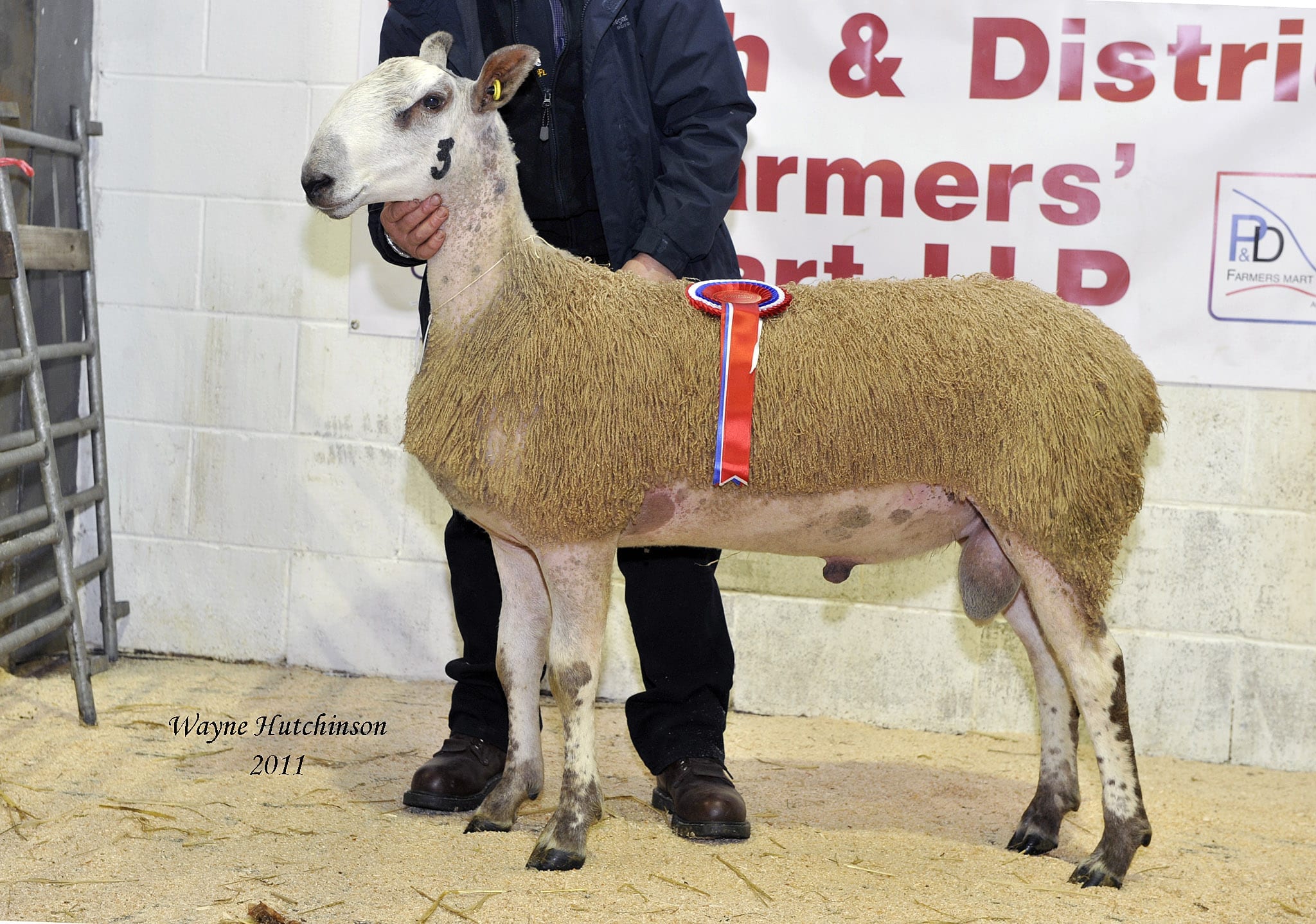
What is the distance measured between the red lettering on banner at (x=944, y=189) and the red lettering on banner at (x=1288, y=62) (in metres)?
0.92

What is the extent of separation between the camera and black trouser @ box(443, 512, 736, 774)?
2.98 m

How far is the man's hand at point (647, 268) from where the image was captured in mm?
2666

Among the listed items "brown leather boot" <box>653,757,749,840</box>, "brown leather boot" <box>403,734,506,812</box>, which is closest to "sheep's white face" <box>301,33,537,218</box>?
"brown leather boot" <box>403,734,506,812</box>

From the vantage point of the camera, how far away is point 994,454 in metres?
2.46

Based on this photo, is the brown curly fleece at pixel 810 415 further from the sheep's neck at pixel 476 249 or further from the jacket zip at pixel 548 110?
the jacket zip at pixel 548 110

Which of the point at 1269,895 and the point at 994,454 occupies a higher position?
the point at 994,454

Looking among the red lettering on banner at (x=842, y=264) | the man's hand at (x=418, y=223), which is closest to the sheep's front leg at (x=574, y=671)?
the man's hand at (x=418, y=223)

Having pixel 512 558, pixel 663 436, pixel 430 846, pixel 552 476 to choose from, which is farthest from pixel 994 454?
pixel 430 846

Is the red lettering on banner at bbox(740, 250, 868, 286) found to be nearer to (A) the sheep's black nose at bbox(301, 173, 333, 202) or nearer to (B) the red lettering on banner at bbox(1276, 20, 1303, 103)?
(B) the red lettering on banner at bbox(1276, 20, 1303, 103)

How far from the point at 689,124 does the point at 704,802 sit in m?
1.54

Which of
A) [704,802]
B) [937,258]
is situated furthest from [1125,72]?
[704,802]

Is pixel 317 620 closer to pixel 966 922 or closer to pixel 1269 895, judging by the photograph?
pixel 966 922

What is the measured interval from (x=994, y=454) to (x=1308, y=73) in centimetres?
205

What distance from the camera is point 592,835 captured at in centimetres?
276
